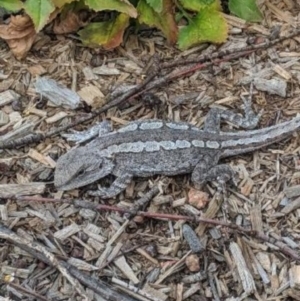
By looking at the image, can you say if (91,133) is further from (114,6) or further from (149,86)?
(114,6)

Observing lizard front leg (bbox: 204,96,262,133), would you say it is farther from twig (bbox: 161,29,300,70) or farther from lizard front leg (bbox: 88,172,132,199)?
lizard front leg (bbox: 88,172,132,199)

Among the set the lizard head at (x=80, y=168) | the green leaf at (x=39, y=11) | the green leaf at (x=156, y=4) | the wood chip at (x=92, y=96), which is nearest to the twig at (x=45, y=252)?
the lizard head at (x=80, y=168)

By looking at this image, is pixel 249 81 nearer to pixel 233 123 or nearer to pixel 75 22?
pixel 233 123

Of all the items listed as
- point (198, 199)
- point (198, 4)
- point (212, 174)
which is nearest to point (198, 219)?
point (198, 199)

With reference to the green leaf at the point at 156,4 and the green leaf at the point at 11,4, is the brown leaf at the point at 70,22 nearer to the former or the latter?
the green leaf at the point at 11,4

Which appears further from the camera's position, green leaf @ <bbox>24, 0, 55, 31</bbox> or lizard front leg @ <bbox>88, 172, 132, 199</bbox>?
green leaf @ <bbox>24, 0, 55, 31</bbox>

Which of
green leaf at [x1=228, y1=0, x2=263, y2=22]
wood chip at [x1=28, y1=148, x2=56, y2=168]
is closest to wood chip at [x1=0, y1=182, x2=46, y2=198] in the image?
wood chip at [x1=28, y1=148, x2=56, y2=168]

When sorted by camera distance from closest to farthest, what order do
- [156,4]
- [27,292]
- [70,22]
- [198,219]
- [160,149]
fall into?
[27,292], [198,219], [160,149], [156,4], [70,22]
